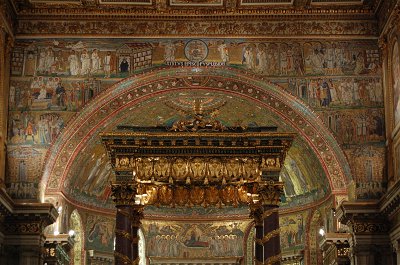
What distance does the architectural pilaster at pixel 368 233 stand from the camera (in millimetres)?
19641

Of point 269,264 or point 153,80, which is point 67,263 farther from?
point 269,264

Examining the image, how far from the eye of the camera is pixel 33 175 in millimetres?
20281

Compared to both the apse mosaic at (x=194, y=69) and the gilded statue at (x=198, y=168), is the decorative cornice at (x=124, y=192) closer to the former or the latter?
the gilded statue at (x=198, y=168)

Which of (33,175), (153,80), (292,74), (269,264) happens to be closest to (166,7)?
(153,80)

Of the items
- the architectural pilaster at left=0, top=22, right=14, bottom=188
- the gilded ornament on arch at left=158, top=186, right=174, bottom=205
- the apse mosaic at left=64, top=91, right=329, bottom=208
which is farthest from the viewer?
the apse mosaic at left=64, top=91, right=329, bottom=208

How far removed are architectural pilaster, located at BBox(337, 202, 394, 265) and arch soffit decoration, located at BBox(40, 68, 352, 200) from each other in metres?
0.98

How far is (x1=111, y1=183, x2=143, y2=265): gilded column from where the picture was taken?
52.9ft

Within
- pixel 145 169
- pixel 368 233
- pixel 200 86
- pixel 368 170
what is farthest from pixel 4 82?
pixel 368 233

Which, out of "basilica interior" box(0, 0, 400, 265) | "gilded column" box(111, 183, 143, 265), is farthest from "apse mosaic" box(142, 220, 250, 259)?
"gilded column" box(111, 183, 143, 265)

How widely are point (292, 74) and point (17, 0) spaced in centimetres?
709

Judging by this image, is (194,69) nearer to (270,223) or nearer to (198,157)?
(198,157)

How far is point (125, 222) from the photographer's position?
1625cm

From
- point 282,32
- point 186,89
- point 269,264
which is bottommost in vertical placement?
point 269,264

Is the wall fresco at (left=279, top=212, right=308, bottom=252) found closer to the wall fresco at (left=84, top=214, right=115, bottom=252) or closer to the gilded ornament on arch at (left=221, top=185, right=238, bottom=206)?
the wall fresco at (left=84, top=214, right=115, bottom=252)
